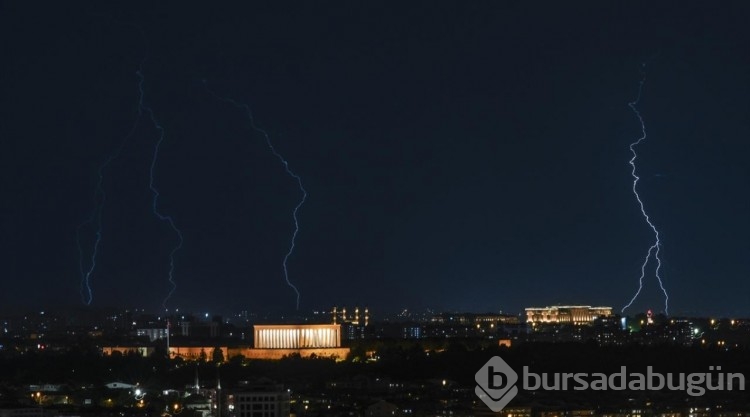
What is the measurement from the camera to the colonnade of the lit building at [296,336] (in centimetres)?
4422

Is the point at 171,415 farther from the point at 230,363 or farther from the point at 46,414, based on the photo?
the point at 230,363

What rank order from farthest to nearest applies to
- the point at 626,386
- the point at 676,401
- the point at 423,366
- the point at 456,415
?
1. the point at 423,366
2. the point at 626,386
3. the point at 676,401
4. the point at 456,415

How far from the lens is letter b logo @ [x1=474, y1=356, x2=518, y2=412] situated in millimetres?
25969

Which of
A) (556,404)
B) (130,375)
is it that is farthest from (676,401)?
(130,375)

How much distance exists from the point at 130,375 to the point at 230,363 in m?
2.62

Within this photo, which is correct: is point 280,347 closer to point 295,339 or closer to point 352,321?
point 295,339

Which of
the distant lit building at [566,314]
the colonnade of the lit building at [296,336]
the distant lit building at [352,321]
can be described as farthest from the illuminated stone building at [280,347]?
the distant lit building at [566,314]

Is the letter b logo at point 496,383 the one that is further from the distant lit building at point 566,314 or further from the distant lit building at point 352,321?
the distant lit building at point 566,314

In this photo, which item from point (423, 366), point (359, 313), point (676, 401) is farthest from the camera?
point (359, 313)

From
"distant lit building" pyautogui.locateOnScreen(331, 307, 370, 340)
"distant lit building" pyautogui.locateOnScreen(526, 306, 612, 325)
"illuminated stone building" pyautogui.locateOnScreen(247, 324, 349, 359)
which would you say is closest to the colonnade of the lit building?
"illuminated stone building" pyautogui.locateOnScreen(247, 324, 349, 359)

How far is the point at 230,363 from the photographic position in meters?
38.3

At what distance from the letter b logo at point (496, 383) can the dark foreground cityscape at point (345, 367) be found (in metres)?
0.19

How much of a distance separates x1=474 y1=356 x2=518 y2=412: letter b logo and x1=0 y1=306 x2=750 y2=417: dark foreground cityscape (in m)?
0.19

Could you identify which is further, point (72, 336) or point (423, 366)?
point (72, 336)
